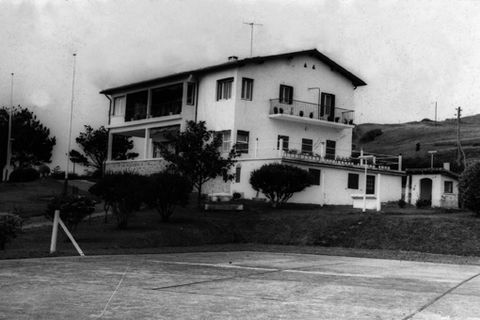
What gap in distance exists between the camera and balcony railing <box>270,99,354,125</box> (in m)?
40.9

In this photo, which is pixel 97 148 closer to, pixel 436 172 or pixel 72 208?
pixel 436 172

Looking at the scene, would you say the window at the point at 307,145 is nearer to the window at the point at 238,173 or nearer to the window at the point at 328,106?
the window at the point at 328,106

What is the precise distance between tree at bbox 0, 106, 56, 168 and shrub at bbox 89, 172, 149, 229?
154 ft

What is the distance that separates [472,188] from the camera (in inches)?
968

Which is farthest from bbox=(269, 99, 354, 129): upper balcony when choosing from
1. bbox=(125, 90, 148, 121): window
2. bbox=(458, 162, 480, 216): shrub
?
bbox=(458, 162, 480, 216): shrub

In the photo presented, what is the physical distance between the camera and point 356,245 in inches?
917

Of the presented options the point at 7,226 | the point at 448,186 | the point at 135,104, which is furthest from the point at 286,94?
the point at 7,226

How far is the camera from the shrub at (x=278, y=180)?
32469 millimetres

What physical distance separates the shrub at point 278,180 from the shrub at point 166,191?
284 inches

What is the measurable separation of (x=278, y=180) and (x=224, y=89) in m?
9.95

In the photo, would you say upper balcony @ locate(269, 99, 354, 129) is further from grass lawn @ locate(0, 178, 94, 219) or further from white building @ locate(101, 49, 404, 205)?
grass lawn @ locate(0, 178, 94, 219)

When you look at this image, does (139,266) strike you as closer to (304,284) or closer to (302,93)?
(304,284)

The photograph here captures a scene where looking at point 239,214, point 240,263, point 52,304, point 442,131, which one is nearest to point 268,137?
point 239,214

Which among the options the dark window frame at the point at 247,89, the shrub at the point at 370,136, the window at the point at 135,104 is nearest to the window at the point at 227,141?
the dark window frame at the point at 247,89
